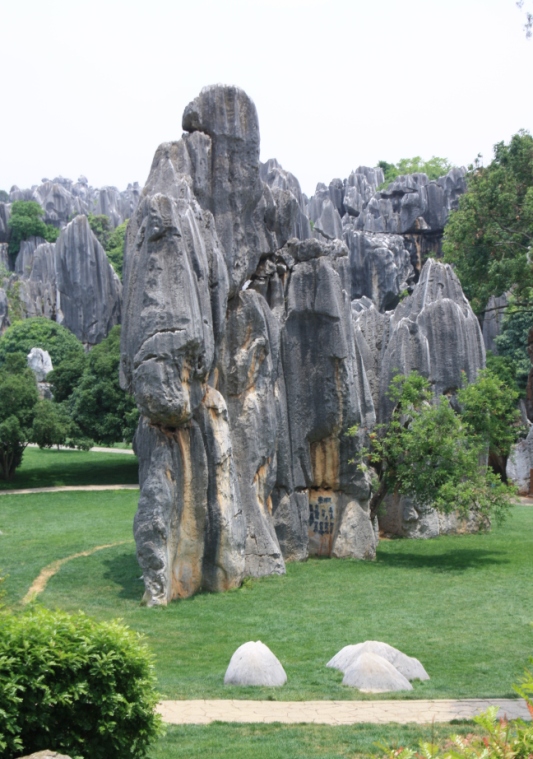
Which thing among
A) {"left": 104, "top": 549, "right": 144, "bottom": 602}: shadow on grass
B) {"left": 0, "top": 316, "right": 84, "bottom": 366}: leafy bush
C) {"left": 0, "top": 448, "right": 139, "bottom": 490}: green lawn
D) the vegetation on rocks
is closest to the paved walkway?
{"left": 104, "top": 549, "right": 144, "bottom": 602}: shadow on grass

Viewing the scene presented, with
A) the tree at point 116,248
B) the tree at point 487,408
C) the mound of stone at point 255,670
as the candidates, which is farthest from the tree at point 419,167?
the mound of stone at point 255,670

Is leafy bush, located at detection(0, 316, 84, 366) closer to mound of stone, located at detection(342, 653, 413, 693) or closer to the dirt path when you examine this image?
the dirt path

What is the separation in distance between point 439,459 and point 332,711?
1017cm

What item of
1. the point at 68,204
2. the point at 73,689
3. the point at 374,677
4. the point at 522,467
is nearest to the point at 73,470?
the point at 522,467

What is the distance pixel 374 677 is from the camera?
9.23 meters

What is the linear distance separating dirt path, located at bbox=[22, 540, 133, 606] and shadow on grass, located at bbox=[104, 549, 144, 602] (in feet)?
2.42

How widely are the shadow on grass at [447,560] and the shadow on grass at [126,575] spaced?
4.83 metres

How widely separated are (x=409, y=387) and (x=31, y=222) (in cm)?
6087

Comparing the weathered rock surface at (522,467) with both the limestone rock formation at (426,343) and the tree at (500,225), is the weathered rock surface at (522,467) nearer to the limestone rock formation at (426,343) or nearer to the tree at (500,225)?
the tree at (500,225)

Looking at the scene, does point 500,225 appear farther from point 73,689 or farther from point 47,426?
point 73,689

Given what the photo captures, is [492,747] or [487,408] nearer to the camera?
[492,747]

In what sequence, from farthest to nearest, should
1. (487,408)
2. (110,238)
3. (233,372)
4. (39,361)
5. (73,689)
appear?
(110,238), (39,361), (487,408), (233,372), (73,689)

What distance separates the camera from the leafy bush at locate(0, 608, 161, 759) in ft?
19.2

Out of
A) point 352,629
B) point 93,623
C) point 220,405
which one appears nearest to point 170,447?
point 220,405
